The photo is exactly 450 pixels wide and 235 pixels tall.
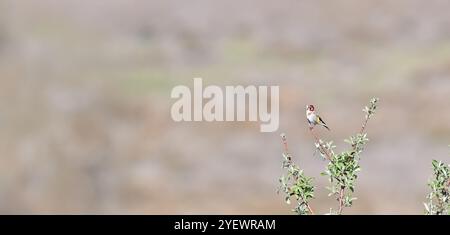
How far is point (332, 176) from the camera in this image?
9.95m

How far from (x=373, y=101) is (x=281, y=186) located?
178cm
